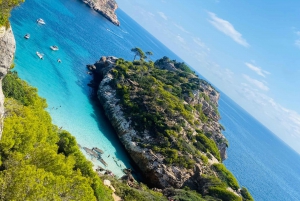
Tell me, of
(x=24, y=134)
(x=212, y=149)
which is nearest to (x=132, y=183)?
(x=24, y=134)

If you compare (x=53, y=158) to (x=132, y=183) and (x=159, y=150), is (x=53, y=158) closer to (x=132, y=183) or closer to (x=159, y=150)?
(x=132, y=183)

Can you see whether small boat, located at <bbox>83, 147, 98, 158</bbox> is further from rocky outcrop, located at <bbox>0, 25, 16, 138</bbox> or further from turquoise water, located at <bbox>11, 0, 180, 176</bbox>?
rocky outcrop, located at <bbox>0, 25, 16, 138</bbox>

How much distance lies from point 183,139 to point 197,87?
36674mm

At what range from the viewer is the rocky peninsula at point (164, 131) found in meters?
50.0

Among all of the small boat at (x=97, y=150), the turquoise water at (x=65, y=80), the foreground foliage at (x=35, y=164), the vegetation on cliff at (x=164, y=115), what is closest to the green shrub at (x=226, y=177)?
the vegetation on cliff at (x=164, y=115)

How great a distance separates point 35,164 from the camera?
23.9 metres

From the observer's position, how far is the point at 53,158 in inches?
977

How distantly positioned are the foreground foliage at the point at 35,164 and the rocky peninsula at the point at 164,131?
19.1m

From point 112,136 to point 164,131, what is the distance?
464 inches

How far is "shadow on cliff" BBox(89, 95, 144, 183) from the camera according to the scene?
163 ft

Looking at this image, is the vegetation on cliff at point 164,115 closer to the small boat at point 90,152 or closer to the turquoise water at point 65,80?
the turquoise water at point 65,80

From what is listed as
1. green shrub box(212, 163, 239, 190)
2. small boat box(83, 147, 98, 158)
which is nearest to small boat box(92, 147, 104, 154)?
small boat box(83, 147, 98, 158)

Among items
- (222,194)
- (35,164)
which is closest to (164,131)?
(222,194)

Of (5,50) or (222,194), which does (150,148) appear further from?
(5,50)
